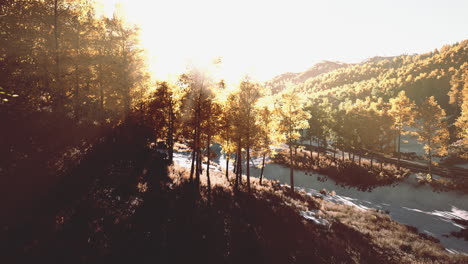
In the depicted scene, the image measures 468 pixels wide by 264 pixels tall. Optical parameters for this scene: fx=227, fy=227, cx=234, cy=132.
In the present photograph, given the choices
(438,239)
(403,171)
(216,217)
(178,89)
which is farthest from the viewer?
(403,171)

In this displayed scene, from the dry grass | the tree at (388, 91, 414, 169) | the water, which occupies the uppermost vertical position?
the tree at (388, 91, 414, 169)

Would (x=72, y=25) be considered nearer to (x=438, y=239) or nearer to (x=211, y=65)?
(x=211, y=65)

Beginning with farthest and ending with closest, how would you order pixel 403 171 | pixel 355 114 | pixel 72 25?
1. pixel 355 114
2. pixel 403 171
3. pixel 72 25

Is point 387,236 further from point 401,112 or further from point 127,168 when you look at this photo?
point 401,112

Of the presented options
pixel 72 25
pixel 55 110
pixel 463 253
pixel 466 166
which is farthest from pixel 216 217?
pixel 466 166

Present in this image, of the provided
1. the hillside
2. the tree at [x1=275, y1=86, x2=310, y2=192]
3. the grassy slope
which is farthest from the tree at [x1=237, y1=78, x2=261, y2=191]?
the hillside

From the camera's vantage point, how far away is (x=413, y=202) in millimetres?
29469

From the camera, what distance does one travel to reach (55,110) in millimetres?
16266

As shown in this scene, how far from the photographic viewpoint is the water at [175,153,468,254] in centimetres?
2067

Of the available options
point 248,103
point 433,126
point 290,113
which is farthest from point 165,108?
point 433,126

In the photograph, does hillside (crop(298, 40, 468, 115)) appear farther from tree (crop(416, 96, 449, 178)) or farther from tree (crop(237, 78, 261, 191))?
tree (crop(237, 78, 261, 191))

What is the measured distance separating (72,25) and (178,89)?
815cm

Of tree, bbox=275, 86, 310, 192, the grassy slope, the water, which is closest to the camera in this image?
the grassy slope

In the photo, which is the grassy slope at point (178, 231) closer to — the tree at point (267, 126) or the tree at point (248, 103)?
the tree at point (267, 126)
